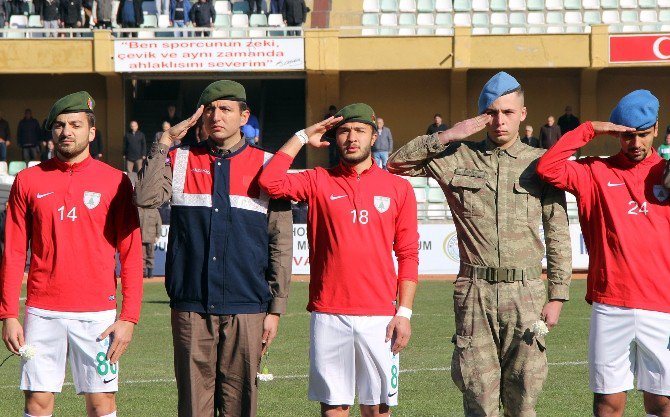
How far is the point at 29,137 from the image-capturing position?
100 feet

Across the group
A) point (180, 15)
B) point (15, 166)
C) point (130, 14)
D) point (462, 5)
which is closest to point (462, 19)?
point (462, 5)

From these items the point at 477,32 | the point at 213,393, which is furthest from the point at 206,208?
the point at 477,32

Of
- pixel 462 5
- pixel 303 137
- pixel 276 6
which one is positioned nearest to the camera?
pixel 303 137

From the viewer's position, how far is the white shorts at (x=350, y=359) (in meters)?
6.82

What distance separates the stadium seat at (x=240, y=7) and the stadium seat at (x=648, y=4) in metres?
10.8

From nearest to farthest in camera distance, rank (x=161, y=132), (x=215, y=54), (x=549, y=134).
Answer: (x=161, y=132)
(x=549, y=134)
(x=215, y=54)

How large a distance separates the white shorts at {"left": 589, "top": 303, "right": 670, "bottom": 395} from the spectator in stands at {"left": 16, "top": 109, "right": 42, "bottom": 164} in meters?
25.6

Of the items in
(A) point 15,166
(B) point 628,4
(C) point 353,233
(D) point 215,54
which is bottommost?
(C) point 353,233

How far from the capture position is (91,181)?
22.3ft

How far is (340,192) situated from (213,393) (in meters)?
1.36

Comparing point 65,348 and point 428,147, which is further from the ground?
point 428,147

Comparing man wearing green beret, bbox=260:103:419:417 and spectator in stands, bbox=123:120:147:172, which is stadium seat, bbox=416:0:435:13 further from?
man wearing green beret, bbox=260:103:419:417

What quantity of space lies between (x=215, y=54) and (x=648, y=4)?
1211cm

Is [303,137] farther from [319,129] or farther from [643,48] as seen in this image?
[643,48]
